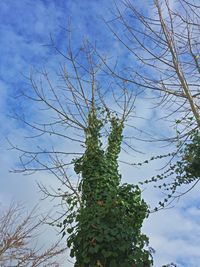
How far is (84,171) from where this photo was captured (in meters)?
6.52

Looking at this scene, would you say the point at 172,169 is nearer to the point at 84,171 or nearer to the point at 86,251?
the point at 84,171

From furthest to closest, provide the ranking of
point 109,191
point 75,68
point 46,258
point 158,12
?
point 46,258, point 75,68, point 109,191, point 158,12

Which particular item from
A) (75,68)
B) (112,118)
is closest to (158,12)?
(112,118)

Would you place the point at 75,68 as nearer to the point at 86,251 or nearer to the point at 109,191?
the point at 109,191

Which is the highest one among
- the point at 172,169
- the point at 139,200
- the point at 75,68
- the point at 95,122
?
the point at 75,68

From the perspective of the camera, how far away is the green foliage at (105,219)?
17.5ft

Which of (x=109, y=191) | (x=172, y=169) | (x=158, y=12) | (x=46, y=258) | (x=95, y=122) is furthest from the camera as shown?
(x=46, y=258)

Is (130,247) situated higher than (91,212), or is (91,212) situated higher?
(91,212)

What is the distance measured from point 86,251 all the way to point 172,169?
2.03 m

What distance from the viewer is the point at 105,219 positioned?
18.1ft

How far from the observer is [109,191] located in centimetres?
604

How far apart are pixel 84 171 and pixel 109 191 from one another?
68 centimetres

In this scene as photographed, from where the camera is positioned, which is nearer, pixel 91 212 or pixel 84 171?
pixel 91 212

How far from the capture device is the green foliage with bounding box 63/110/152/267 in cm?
532
